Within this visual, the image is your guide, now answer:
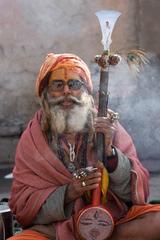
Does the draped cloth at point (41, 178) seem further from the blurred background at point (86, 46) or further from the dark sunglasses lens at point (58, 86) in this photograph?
the blurred background at point (86, 46)

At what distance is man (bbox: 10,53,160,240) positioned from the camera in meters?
4.03

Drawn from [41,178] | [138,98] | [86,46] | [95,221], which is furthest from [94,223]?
[86,46]

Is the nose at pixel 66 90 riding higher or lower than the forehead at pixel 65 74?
lower

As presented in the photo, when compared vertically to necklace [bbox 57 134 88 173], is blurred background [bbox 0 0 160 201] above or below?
above

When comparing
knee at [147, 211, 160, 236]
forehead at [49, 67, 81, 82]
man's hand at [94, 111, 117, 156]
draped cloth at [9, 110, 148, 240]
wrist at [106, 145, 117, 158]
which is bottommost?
knee at [147, 211, 160, 236]

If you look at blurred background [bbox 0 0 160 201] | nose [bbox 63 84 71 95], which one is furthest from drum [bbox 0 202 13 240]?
blurred background [bbox 0 0 160 201]

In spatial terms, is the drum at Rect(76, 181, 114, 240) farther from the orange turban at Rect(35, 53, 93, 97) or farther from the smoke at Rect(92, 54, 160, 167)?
the smoke at Rect(92, 54, 160, 167)

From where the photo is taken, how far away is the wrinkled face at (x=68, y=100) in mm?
4156

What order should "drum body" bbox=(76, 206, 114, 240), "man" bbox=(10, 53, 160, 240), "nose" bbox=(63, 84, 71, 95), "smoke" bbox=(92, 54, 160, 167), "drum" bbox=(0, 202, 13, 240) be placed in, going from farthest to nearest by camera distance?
"smoke" bbox=(92, 54, 160, 167) < "drum" bbox=(0, 202, 13, 240) < "nose" bbox=(63, 84, 71, 95) < "man" bbox=(10, 53, 160, 240) < "drum body" bbox=(76, 206, 114, 240)

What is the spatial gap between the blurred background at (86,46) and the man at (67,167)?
10.6 feet

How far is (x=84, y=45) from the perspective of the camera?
7598 millimetres

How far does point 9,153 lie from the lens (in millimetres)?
7699

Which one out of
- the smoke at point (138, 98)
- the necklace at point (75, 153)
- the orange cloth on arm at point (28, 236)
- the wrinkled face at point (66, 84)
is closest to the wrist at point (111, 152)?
the necklace at point (75, 153)

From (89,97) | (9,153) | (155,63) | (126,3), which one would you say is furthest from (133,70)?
(89,97)
